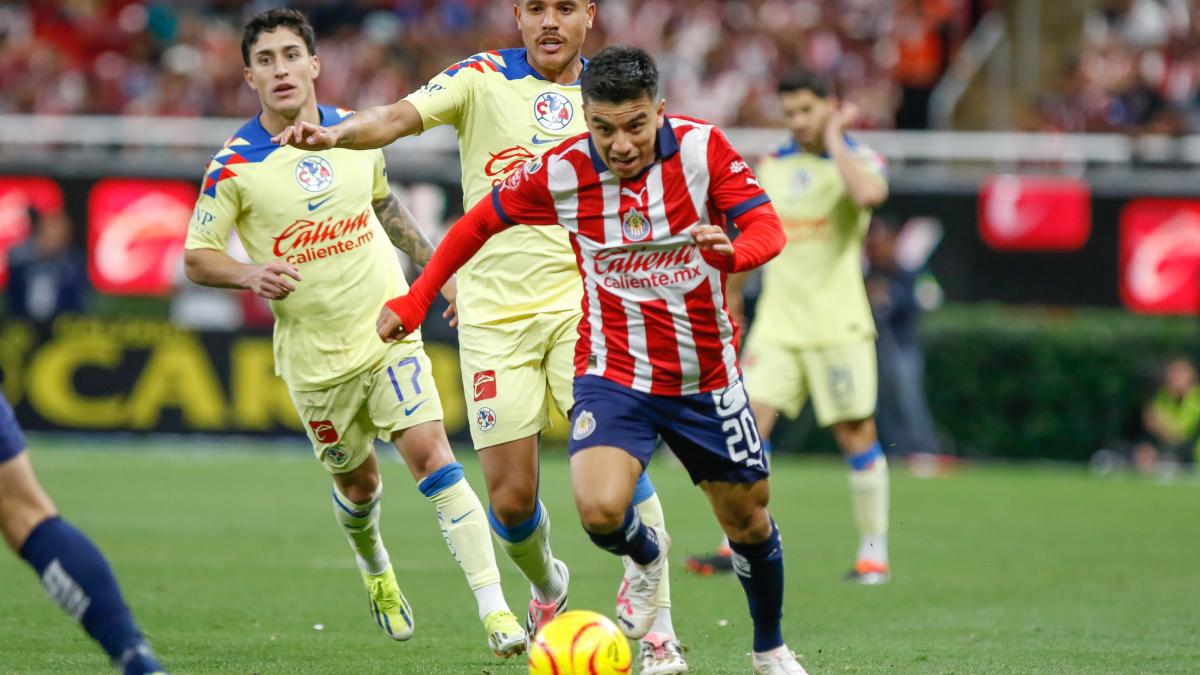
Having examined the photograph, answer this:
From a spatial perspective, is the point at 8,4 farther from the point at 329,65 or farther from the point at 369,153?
the point at 369,153

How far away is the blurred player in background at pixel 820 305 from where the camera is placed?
34.5 feet

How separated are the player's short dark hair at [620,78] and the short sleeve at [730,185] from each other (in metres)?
0.35

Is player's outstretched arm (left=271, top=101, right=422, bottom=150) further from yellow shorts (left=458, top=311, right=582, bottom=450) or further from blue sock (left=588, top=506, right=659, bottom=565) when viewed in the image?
blue sock (left=588, top=506, right=659, bottom=565)

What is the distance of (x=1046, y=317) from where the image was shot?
1988 centimetres

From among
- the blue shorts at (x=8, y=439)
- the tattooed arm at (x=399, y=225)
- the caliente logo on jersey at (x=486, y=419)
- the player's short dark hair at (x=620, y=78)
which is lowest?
the caliente logo on jersey at (x=486, y=419)

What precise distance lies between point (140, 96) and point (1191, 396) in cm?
1538

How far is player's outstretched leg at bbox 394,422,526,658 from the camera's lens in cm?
746

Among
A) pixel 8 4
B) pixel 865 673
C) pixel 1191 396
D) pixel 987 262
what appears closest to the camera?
pixel 865 673

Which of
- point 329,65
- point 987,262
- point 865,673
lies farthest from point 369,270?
point 329,65

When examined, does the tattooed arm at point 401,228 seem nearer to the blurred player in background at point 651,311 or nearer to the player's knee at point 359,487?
the player's knee at point 359,487

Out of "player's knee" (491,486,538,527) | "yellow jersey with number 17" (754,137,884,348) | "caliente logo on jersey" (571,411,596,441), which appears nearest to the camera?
"caliente logo on jersey" (571,411,596,441)

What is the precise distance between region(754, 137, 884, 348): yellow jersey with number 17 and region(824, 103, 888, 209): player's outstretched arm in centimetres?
20

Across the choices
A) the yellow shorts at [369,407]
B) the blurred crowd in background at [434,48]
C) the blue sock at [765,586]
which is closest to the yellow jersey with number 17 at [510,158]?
the yellow shorts at [369,407]

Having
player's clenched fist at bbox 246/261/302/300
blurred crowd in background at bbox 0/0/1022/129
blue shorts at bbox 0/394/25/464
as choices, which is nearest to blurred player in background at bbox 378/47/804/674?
player's clenched fist at bbox 246/261/302/300
